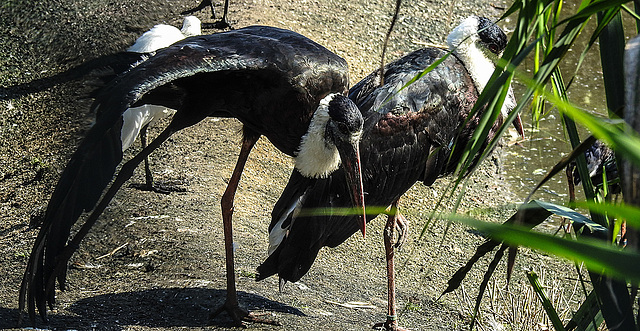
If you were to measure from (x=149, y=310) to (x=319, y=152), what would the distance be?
108 cm

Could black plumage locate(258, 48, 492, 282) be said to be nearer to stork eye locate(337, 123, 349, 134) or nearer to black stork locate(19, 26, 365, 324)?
black stork locate(19, 26, 365, 324)

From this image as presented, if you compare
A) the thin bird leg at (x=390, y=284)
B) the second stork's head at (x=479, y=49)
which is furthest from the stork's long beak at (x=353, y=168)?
the second stork's head at (x=479, y=49)

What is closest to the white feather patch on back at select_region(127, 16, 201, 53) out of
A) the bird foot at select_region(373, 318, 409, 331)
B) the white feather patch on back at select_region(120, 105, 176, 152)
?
the white feather patch on back at select_region(120, 105, 176, 152)

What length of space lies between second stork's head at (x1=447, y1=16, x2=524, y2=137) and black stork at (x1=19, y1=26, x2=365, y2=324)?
2.38ft

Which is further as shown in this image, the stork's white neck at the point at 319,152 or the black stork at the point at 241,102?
the stork's white neck at the point at 319,152

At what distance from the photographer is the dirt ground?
3.77 metres

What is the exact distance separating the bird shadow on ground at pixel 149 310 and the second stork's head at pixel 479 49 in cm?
162

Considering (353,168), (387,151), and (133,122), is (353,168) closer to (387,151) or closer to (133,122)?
(387,151)

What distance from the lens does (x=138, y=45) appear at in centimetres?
518

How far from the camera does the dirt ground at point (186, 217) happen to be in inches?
149

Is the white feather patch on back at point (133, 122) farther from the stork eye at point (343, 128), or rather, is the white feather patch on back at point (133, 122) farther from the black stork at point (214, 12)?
the black stork at point (214, 12)

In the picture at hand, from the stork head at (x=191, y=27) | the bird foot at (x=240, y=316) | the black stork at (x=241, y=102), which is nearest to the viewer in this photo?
the black stork at (x=241, y=102)

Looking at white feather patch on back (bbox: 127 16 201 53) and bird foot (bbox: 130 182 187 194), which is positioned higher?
white feather patch on back (bbox: 127 16 201 53)

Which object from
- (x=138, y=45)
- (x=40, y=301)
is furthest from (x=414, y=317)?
(x=138, y=45)
